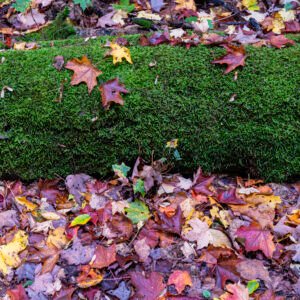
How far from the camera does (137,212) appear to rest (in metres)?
2.46

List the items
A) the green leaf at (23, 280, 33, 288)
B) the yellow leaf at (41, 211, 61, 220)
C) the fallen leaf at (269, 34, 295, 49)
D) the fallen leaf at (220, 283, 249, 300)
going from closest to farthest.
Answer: the fallen leaf at (220, 283, 249, 300)
the green leaf at (23, 280, 33, 288)
the yellow leaf at (41, 211, 61, 220)
the fallen leaf at (269, 34, 295, 49)

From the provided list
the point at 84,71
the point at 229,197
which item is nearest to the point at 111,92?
the point at 84,71

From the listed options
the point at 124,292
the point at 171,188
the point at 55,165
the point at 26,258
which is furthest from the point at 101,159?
the point at 124,292

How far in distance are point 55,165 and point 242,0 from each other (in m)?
2.95

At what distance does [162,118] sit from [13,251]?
1362 millimetres

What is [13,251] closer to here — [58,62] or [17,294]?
[17,294]

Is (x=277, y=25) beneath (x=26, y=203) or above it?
above

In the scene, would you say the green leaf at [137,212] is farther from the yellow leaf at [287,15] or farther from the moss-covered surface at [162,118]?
the yellow leaf at [287,15]

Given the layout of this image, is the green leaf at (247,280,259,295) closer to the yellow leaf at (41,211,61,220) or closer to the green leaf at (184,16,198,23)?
the yellow leaf at (41,211,61,220)

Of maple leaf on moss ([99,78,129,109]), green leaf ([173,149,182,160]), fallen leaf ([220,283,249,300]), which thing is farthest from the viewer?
green leaf ([173,149,182,160])

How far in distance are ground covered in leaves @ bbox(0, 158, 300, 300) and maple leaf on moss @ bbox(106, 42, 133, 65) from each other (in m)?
0.81

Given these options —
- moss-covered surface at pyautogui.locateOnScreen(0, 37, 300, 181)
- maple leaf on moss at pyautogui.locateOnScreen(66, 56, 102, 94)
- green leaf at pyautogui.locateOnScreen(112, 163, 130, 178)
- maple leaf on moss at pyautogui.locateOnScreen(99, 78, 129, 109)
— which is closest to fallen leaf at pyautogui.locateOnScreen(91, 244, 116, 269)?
green leaf at pyautogui.locateOnScreen(112, 163, 130, 178)

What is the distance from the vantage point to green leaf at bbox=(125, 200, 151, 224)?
242 centimetres

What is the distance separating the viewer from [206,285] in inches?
80.7
